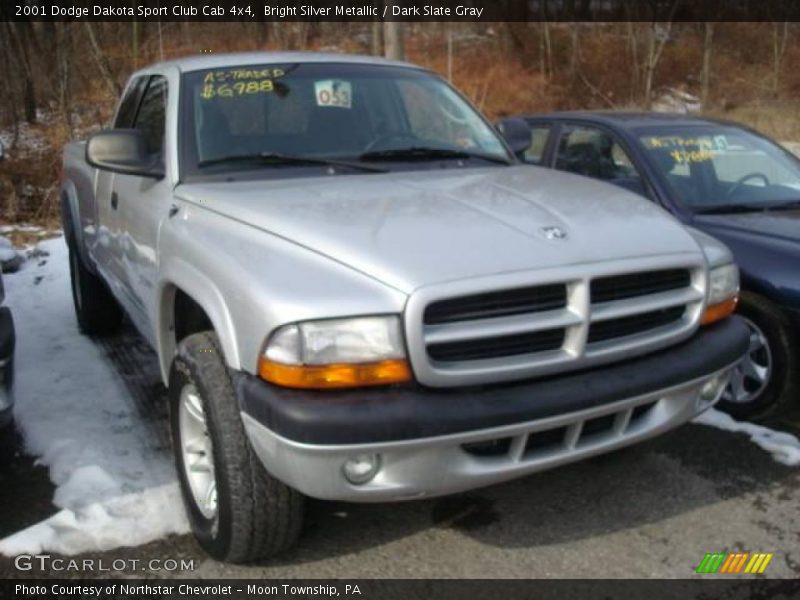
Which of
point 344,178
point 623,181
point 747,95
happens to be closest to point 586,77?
point 747,95

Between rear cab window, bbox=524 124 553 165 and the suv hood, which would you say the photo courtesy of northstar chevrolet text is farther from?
rear cab window, bbox=524 124 553 165

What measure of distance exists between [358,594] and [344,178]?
1640mm

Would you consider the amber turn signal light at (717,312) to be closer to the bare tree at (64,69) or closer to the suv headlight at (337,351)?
the suv headlight at (337,351)

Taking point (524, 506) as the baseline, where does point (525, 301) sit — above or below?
above

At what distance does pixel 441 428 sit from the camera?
7.55 ft

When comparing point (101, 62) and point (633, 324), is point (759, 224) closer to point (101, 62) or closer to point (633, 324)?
point (633, 324)

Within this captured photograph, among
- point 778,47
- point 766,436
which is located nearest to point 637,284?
point 766,436

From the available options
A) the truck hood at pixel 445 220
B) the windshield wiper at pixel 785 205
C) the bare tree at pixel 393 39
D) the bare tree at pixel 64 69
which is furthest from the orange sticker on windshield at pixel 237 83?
the bare tree at pixel 64 69

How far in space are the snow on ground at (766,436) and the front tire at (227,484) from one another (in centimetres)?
218

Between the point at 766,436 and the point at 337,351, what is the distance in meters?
2.57

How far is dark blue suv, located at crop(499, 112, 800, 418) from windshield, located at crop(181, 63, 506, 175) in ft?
2.05

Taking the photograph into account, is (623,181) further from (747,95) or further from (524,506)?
(747,95)

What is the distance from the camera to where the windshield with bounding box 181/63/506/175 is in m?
3.44

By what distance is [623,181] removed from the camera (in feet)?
15.6
